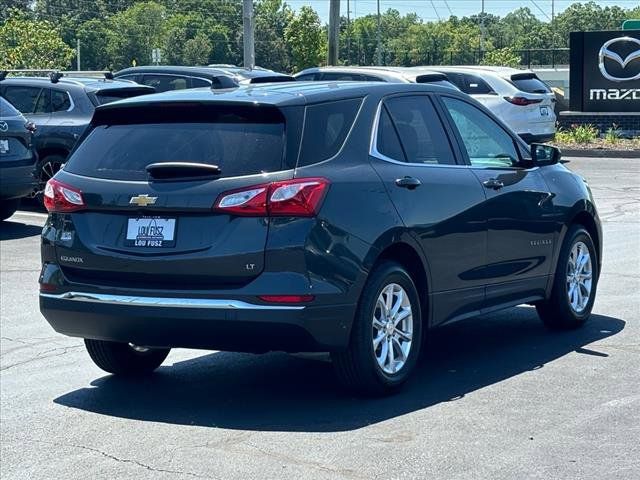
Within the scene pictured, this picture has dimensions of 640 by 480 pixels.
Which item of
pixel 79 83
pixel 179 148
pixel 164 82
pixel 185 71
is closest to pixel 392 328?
pixel 179 148

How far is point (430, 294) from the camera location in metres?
7.41

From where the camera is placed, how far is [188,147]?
22.4 ft

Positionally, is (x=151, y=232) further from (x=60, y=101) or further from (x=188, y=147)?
(x=60, y=101)

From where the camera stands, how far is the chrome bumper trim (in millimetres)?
6469

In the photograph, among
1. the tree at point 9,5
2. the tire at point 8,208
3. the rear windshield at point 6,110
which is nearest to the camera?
the rear windshield at point 6,110

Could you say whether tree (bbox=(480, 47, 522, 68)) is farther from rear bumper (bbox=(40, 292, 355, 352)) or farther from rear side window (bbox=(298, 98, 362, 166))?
rear bumper (bbox=(40, 292, 355, 352))

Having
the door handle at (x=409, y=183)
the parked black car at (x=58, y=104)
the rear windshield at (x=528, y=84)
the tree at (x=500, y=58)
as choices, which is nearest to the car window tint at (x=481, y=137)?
the door handle at (x=409, y=183)

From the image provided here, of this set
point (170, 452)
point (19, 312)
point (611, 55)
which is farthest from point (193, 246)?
point (611, 55)

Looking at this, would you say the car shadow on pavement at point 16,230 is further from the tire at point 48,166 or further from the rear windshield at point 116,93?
the rear windshield at point 116,93

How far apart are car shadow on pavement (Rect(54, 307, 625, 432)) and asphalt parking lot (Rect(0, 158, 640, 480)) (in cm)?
1

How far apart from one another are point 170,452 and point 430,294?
6.57ft

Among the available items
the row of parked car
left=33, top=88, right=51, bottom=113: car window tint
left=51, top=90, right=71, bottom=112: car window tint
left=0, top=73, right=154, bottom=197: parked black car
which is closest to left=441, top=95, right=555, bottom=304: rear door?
the row of parked car

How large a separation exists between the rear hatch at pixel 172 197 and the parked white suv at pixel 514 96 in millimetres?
16333

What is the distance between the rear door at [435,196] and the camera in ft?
23.7
